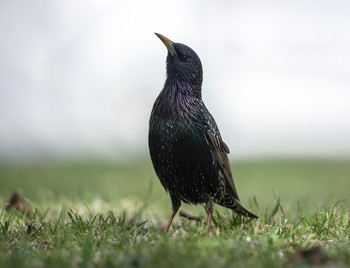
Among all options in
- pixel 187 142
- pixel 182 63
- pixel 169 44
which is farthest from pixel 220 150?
pixel 169 44

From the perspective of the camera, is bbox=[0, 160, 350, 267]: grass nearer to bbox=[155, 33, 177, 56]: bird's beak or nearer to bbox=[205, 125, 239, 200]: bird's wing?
bbox=[205, 125, 239, 200]: bird's wing

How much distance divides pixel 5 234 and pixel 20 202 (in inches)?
60.5

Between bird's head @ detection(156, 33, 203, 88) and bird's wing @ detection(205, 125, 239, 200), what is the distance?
498 millimetres

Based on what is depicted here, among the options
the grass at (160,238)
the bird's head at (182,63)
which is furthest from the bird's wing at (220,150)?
the bird's head at (182,63)

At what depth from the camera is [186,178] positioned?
3.88 meters

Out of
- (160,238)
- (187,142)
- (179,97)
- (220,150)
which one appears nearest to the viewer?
(160,238)

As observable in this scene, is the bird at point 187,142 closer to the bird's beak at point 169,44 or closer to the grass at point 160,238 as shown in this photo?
the bird's beak at point 169,44

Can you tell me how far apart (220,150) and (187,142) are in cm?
42

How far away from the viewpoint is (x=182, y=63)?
4.16 metres

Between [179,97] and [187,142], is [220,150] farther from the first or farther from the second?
[179,97]

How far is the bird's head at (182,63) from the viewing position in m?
4.14

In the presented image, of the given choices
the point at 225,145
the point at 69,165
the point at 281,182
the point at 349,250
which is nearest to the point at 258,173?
the point at 281,182

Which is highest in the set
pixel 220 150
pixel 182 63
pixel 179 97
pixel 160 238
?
pixel 182 63

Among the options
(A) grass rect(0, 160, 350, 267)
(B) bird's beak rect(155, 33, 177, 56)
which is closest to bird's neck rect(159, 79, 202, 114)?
(B) bird's beak rect(155, 33, 177, 56)
